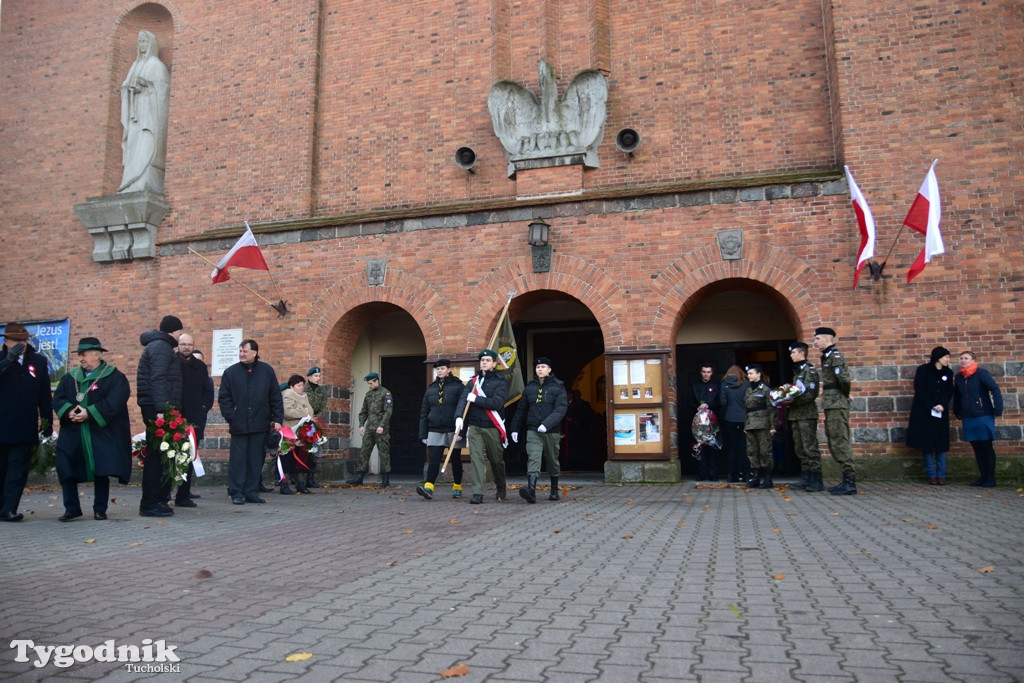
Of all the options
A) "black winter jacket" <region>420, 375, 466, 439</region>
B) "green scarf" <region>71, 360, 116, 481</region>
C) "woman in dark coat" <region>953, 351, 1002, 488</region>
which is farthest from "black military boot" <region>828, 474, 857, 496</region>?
"green scarf" <region>71, 360, 116, 481</region>

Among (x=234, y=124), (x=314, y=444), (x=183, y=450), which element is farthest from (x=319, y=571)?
(x=234, y=124)

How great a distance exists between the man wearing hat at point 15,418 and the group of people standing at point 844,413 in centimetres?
940

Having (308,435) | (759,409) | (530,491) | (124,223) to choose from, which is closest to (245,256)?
(308,435)

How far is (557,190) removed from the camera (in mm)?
14234

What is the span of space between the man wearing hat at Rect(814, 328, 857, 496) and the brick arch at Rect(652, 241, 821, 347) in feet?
7.22

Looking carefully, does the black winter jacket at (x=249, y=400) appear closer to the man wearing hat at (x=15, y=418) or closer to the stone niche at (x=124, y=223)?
the man wearing hat at (x=15, y=418)

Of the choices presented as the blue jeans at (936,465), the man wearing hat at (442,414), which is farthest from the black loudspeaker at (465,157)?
the blue jeans at (936,465)

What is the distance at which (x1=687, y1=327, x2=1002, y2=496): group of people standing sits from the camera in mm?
10422

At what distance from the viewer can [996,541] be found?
6258mm

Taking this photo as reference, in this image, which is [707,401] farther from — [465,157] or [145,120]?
[145,120]

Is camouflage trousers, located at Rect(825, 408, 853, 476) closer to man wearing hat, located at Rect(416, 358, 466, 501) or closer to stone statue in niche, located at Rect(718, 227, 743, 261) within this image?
stone statue in niche, located at Rect(718, 227, 743, 261)

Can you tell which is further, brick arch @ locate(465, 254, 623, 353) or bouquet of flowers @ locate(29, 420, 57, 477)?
brick arch @ locate(465, 254, 623, 353)

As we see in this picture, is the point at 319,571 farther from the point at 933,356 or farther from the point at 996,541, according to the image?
the point at 933,356

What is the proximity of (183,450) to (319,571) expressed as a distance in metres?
4.37
